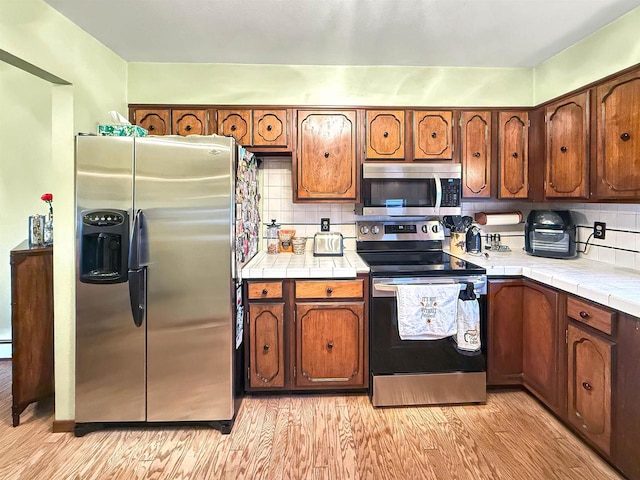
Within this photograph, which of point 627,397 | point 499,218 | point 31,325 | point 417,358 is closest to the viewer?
point 627,397

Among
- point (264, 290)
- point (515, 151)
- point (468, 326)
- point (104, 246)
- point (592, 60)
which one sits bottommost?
point (468, 326)

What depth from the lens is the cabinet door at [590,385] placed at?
1.71 metres

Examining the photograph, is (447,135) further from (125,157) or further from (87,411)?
(87,411)

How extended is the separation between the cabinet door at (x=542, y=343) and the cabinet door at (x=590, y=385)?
0.10 metres

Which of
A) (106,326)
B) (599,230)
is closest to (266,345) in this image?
(106,326)

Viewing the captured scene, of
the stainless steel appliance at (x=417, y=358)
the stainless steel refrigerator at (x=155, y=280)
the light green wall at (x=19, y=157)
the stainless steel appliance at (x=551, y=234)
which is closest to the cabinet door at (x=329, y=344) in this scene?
the stainless steel appliance at (x=417, y=358)

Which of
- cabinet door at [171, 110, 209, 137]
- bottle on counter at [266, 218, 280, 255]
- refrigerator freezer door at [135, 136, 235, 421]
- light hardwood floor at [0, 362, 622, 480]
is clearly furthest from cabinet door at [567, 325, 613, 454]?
cabinet door at [171, 110, 209, 137]

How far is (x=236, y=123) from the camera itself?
8.63 feet

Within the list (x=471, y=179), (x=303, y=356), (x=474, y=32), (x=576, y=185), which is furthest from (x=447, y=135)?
(x=303, y=356)

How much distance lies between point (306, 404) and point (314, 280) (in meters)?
0.82

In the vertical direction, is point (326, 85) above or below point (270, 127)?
above

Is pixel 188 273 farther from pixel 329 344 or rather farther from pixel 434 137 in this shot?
pixel 434 137

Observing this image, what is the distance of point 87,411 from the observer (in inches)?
80.1

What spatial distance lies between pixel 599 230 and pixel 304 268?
6.86 ft
